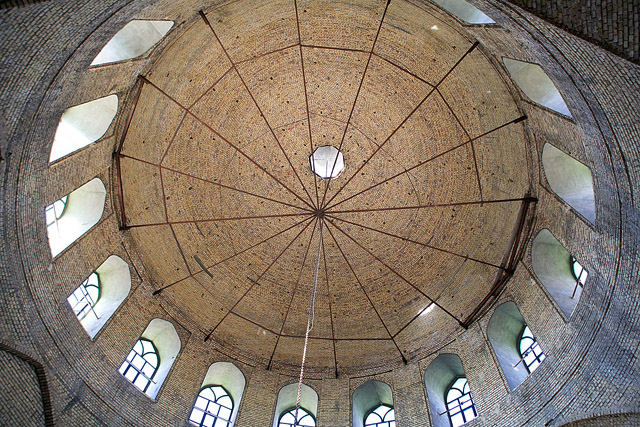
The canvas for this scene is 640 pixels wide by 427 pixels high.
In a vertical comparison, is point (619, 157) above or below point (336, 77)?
below

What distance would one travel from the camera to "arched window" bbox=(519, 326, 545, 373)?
12781 millimetres

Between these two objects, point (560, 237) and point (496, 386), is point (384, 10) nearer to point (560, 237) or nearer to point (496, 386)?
point (560, 237)

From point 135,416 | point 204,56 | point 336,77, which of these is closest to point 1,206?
point 135,416

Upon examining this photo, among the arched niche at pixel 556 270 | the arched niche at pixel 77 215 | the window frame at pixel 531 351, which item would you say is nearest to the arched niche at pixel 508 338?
the window frame at pixel 531 351

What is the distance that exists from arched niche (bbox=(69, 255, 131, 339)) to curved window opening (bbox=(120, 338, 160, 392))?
3.75 ft

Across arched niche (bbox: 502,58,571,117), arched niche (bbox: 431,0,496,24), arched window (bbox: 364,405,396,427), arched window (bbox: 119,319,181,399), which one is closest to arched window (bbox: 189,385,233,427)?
arched window (bbox: 119,319,181,399)

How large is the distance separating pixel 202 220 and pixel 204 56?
16.4ft

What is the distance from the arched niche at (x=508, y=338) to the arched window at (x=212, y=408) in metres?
7.18

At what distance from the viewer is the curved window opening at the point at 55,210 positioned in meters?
12.2

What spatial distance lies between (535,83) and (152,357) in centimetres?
1172

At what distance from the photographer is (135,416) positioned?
41.1ft

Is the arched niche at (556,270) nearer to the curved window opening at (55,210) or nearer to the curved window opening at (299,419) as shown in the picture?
the curved window opening at (299,419)

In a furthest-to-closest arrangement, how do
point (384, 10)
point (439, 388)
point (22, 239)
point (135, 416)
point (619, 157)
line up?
point (439, 388), point (384, 10), point (135, 416), point (22, 239), point (619, 157)

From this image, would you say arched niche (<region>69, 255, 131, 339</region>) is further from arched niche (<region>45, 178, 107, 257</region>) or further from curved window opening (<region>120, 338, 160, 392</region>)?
arched niche (<region>45, 178, 107, 257</region>)
